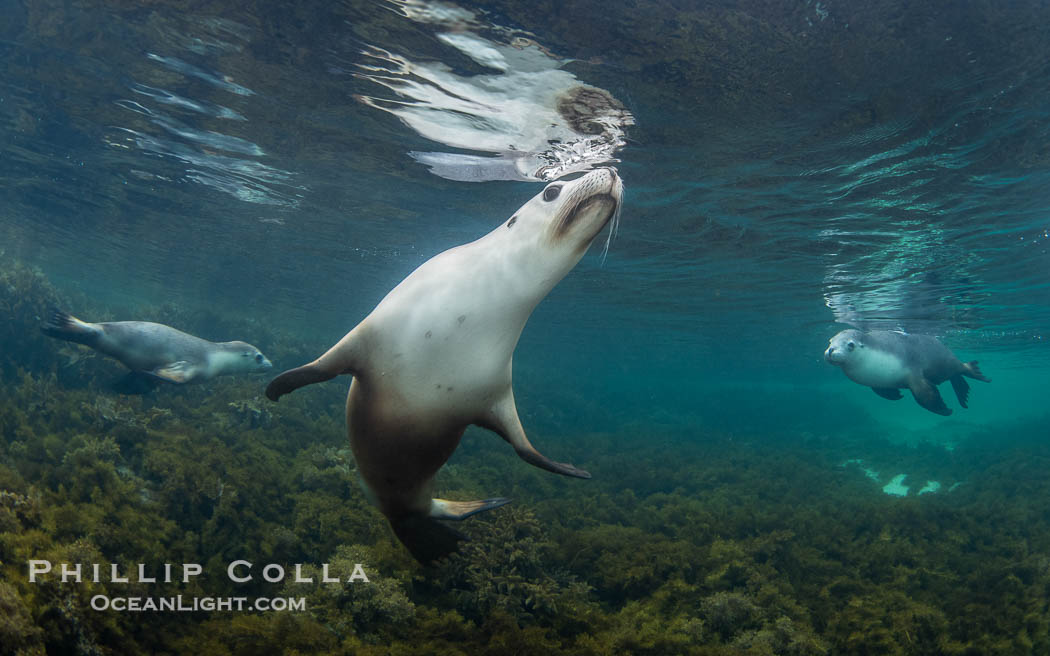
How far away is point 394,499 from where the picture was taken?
2.97m

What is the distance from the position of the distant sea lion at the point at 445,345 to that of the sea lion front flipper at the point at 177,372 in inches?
214

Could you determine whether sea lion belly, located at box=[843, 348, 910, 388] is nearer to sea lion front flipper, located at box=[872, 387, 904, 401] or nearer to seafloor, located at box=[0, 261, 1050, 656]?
sea lion front flipper, located at box=[872, 387, 904, 401]

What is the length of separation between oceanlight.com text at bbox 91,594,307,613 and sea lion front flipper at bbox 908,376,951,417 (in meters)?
10.2

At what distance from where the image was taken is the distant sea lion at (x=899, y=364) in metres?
9.17

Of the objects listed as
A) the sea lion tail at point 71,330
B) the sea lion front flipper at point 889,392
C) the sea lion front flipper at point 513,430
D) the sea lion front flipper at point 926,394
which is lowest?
the sea lion tail at point 71,330

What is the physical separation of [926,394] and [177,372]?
12.7 meters

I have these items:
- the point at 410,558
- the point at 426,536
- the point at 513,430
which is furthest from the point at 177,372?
the point at 513,430

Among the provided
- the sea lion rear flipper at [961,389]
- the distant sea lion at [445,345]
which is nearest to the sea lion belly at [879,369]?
the sea lion rear flipper at [961,389]

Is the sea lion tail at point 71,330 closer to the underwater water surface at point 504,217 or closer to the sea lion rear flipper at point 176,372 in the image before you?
the sea lion rear flipper at point 176,372

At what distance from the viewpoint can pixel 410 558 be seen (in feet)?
14.8

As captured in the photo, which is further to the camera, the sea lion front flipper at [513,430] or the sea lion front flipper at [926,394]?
the sea lion front flipper at [926,394]

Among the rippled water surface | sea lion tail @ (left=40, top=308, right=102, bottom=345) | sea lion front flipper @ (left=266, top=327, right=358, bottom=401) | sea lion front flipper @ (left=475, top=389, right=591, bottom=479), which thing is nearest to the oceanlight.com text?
sea lion front flipper @ (left=266, top=327, right=358, bottom=401)

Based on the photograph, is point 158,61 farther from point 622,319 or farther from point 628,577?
point 622,319

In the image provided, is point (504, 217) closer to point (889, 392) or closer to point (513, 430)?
point (889, 392)
